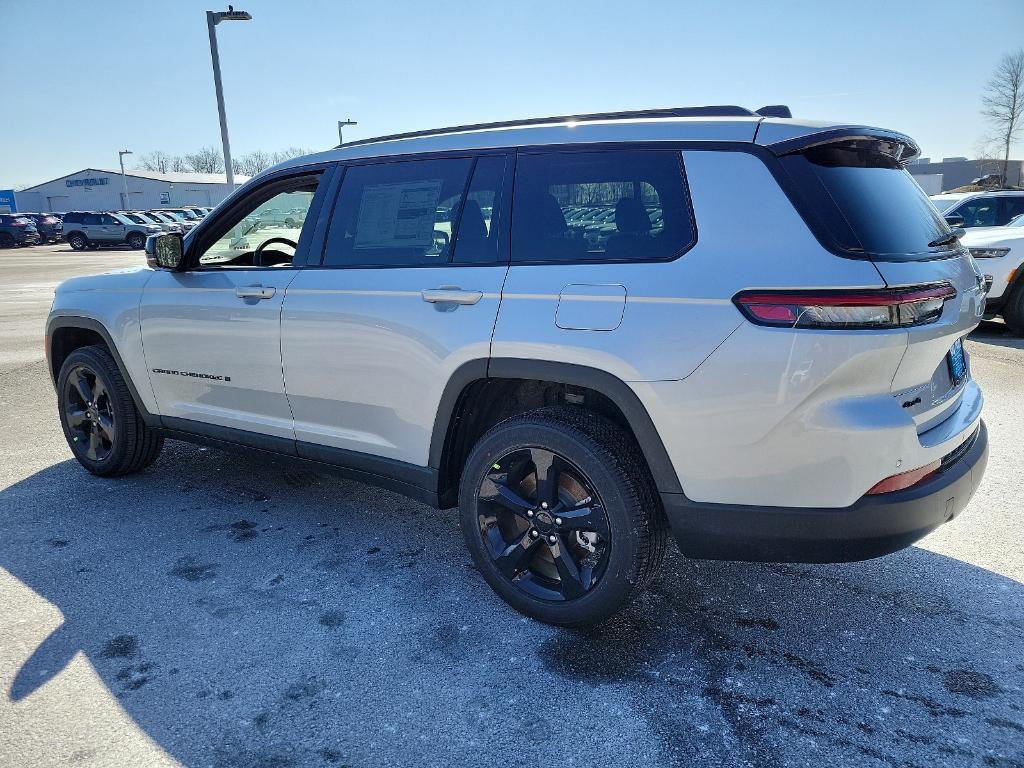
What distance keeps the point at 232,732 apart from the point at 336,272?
74.5 inches

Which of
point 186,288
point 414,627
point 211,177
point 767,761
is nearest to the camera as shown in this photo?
point 767,761

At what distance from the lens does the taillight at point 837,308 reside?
2166 millimetres

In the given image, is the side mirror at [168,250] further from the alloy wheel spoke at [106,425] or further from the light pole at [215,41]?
the light pole at [215,41]

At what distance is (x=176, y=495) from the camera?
426 cm

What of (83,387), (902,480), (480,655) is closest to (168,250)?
(83,387)

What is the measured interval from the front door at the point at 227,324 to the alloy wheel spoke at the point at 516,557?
133cm

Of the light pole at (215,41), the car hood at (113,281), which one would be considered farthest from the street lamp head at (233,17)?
the car hood at (113,281)

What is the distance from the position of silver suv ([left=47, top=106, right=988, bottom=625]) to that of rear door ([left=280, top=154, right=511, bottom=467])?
11mm

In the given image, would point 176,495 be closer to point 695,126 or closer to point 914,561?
point 695,126

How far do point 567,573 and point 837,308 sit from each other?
4.35 feet

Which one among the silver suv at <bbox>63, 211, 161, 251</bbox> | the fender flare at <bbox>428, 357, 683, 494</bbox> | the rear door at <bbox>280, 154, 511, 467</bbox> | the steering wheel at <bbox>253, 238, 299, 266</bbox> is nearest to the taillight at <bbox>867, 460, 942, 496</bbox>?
the fender flare at <bbox>428, 357, 683, 494</bbox>

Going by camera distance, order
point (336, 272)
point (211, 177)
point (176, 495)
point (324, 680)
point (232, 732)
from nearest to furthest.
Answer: point (232, 732) → point (324, 680) → point (336, 272) → point (176, 495) → point (211, 177)

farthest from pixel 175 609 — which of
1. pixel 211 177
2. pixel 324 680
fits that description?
pixel 211 177

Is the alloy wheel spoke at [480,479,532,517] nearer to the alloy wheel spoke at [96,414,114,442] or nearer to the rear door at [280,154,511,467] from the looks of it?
the rear door at [280,154,511,467]
